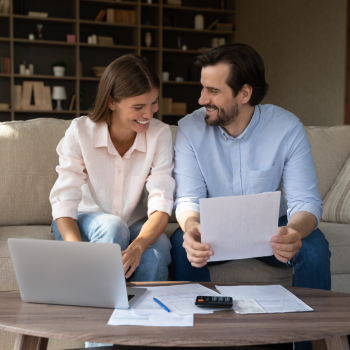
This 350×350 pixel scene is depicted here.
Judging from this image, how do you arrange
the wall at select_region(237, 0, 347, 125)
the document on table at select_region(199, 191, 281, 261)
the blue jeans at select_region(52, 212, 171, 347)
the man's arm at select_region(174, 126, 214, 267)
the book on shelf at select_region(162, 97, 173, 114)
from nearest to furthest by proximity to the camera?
the document on table at select_region(199, 191, 281, 261) → the blue jeans at select_region(52, 212, 171, 347) → the man's arm at select_region(174, 126, 214, 267) → the wall at select_region(237, 0, 347, 125) → the book on shelf at select_region(162, 97, 173, 114)

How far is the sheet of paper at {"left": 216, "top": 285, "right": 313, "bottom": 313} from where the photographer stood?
103 centimetres

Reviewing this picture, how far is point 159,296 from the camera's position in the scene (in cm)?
111

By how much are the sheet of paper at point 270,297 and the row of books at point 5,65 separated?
4308 millimetres

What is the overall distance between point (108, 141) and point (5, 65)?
12.1ft

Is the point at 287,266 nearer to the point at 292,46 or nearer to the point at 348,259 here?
the point at 348,259

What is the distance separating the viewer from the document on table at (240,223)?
1.15 meters

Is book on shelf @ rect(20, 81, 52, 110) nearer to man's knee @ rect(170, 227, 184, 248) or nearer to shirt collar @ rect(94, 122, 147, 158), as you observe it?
shirt collar @ rect(94, 122, 147, 158)

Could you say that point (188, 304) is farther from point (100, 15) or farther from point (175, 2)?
point (175, 2)

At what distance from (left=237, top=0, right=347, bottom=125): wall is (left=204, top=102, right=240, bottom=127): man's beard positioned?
2.61 m

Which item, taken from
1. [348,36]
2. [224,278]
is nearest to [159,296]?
[224,278]

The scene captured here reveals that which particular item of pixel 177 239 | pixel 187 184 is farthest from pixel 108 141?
pixel 177 239

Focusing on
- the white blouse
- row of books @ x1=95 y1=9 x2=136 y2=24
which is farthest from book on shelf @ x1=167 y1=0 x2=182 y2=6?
the white blouse

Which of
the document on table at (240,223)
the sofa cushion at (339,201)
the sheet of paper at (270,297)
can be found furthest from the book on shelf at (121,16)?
the sheet of paper at (270,297)

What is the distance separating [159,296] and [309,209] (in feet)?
2.28
